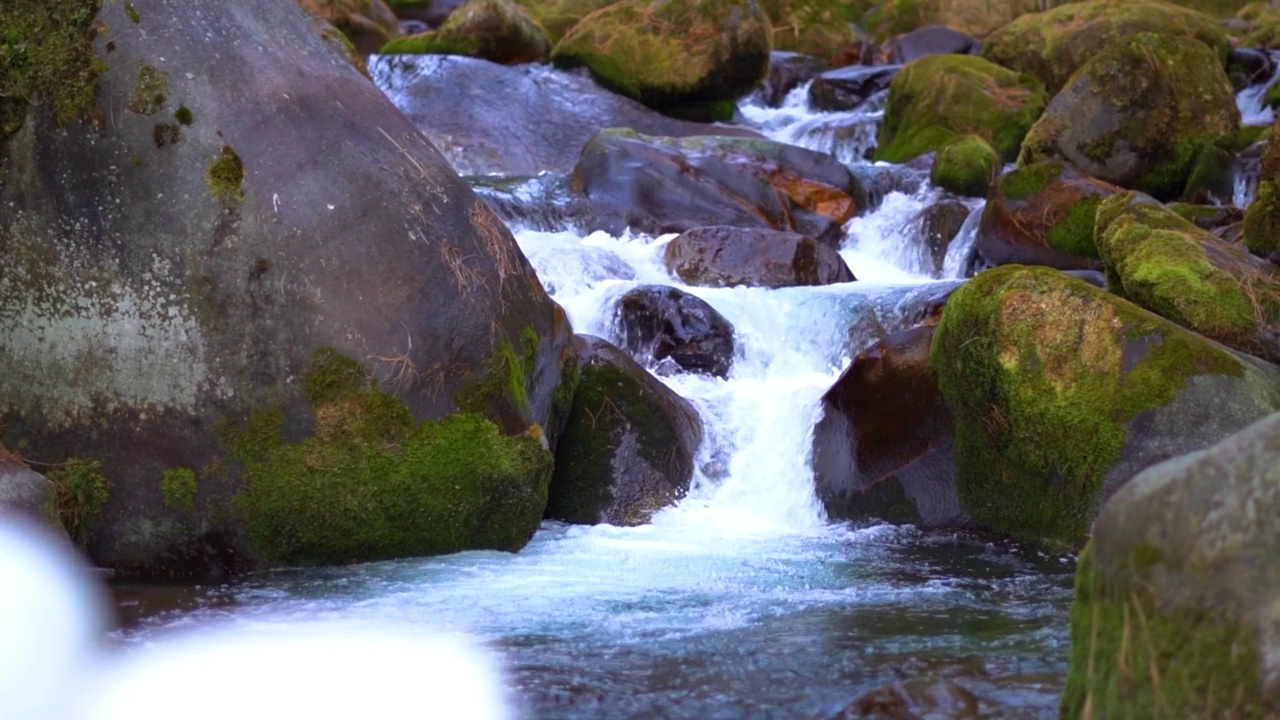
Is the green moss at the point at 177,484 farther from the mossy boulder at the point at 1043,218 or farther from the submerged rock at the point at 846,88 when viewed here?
the submerged rock at the point at 846,88

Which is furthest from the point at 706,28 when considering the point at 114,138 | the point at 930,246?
the point at 114,138

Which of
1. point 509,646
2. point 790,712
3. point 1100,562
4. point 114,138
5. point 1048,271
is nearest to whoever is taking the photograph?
point 1100,562

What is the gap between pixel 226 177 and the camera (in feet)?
22.9

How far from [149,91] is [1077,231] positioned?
332 inches

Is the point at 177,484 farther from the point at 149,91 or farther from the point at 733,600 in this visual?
the point at 733,600

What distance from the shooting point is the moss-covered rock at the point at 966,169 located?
51.7ft

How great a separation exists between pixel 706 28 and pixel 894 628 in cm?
1474

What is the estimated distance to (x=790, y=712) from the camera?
4.74 meters

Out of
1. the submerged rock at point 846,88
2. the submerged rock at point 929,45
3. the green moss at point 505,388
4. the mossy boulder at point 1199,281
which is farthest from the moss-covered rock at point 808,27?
the green moss at point 505,388

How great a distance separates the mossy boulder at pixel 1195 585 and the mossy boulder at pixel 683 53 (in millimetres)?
16622

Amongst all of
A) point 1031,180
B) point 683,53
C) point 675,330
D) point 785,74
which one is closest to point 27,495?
point 675,330

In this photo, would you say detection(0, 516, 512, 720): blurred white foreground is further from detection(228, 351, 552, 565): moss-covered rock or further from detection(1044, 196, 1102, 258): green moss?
detection(1044, 196, 1102, 258): green moss

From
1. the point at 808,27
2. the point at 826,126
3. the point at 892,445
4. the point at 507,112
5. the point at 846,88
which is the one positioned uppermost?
the point at 808,27

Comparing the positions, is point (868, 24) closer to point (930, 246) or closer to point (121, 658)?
point (930, 246)
